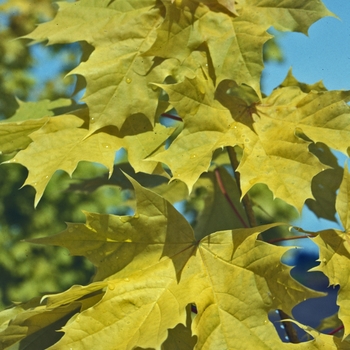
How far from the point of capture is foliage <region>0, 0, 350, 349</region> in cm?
65

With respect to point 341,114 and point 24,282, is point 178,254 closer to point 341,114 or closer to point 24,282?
point 341,114

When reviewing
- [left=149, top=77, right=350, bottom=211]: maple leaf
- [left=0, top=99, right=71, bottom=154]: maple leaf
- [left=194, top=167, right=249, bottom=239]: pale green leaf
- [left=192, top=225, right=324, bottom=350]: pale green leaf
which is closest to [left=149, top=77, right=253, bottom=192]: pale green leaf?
[left=149, top=77, right=350, bottom=211]: maple leaf

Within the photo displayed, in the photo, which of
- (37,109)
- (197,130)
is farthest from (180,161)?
(37,109)

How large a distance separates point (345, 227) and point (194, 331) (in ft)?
0.79

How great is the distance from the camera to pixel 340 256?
69 cm

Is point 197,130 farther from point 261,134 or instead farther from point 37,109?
point 37,109

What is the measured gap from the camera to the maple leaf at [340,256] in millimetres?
668

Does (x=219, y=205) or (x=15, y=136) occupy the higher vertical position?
(x=15, y=136)

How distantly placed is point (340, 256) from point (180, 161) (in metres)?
0.24

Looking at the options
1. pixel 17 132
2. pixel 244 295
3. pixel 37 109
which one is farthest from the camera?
pixel 37 109

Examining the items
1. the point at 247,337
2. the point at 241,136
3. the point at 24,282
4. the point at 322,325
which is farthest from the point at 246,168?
the point at 24,282

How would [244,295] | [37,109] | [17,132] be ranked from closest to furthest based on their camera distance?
[244,295] < [17,132] < [37,109]

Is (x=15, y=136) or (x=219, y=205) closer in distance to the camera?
(x=15, y=136)

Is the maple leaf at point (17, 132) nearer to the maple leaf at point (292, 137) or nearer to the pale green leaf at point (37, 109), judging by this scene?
the pale green leaf at point (37, 109)
